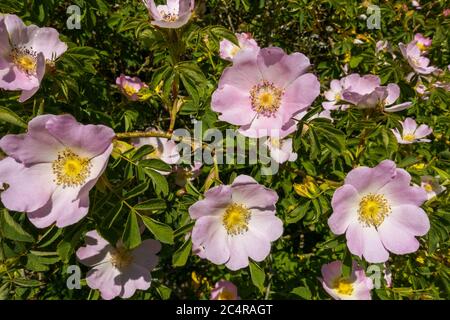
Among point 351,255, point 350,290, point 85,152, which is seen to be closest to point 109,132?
point 85,152

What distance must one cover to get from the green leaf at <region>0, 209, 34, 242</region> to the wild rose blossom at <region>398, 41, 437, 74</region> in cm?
209

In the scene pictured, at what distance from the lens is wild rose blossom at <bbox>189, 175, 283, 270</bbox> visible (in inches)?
52.9

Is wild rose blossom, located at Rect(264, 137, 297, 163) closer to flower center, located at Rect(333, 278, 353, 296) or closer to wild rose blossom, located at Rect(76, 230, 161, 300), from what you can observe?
wild rose blossom, located at Rect(76, 230, 161, 300)

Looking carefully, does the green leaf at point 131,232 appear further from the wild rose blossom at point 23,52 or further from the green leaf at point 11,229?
the wild rose blossom at point 23,52

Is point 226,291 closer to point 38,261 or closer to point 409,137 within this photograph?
point 38,261

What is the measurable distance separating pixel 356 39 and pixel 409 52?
0.56 m

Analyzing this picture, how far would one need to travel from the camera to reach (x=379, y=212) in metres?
1.64

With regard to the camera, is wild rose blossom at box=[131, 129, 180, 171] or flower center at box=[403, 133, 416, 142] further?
flower center at box=[403, 133, 416, 142]

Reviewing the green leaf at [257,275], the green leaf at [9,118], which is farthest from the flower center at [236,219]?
the green leaf at [9,118]

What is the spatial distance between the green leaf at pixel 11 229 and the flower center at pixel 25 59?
1.53 feet

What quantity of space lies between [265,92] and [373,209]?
64 centimetres

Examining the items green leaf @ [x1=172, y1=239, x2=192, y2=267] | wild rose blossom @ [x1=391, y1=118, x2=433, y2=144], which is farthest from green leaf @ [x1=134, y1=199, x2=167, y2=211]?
wild rose blossom @ [x1=391, y1=118, x2=433, y2=144]

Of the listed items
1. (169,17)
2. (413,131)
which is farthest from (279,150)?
(413,131)
